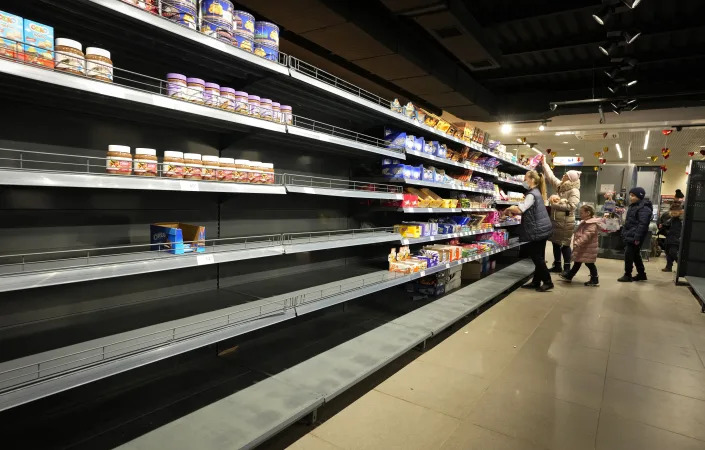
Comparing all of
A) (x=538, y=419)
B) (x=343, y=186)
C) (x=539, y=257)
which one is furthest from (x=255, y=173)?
(x=539, y=257)

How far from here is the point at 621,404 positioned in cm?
251

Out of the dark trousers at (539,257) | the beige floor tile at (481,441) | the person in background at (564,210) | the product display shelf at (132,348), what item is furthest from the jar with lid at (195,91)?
the person in background at (564,210)

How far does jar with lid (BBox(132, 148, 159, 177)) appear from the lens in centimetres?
162

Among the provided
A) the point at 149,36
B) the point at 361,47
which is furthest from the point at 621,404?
the point at 361,47

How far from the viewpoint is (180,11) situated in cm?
162

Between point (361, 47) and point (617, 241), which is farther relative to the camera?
point (617, 241)

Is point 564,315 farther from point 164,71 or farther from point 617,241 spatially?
point 617,241

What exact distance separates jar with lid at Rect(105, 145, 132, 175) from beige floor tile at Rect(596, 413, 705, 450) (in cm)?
277

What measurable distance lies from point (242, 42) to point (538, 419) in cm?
276

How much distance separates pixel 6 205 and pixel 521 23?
239 inches

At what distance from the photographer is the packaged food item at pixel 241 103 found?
197cm

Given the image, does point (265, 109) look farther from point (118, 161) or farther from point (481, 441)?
Result: point (481, 441)

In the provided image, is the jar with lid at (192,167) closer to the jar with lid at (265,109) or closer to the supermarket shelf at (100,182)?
the supermarket shelf at (100,182)

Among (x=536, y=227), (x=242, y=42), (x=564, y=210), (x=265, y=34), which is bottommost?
(x=536, y=227)
